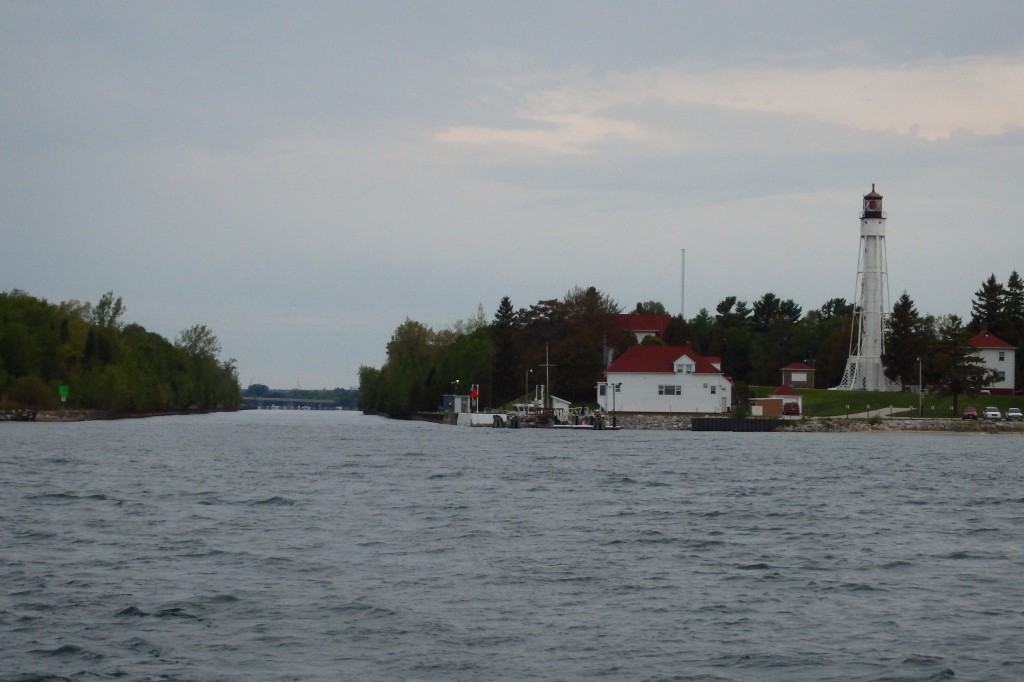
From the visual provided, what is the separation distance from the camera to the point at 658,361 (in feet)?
349

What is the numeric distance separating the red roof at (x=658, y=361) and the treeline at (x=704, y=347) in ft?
35.8

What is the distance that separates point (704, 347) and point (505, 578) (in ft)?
438

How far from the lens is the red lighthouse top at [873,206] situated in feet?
349

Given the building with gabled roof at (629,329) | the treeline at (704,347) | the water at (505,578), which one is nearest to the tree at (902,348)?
the treeline at (704,347)

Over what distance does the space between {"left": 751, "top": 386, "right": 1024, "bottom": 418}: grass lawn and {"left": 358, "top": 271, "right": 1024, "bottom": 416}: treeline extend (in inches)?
86.9

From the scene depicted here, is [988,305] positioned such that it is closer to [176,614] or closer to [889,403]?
[889,403]

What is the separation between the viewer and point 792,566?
21812 millimetres

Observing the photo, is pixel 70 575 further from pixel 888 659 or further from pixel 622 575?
Result: pixel 888 659

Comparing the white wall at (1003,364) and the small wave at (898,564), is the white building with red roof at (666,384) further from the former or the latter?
the small wave at (898,564)

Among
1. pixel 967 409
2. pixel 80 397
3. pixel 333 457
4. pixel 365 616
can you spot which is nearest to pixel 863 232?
pixel 967 409

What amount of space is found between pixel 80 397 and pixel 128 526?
11288 centimetres

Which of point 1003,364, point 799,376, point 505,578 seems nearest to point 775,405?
point 799,376

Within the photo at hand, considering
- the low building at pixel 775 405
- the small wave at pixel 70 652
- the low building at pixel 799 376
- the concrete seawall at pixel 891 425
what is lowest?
the small wave at pixel 70 652

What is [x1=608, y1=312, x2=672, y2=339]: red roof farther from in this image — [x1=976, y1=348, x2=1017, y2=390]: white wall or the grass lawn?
[x1=976, y1=348, x2=1017, y2=390]: white wall
